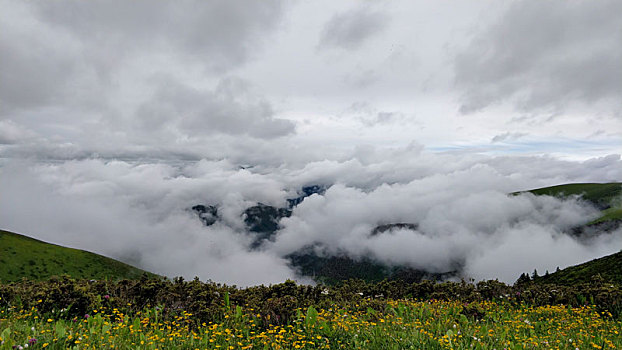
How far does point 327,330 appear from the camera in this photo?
320 inches

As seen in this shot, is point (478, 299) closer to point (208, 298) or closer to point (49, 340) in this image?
point (208, 298)

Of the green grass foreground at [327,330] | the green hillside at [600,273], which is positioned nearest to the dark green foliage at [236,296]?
the green grass foreground at [327,330]

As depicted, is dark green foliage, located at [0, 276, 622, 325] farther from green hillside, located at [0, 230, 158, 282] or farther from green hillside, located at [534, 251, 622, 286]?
green hillside, located at [0, 230, 158, 282]

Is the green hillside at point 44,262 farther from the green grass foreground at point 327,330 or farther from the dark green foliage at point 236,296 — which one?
the green grass foreground at point 327,330

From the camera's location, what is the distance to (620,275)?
19000 millimetres

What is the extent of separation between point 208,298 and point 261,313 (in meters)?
1.92

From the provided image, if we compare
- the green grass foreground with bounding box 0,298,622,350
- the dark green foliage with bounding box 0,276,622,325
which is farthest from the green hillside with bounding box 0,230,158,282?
the green grass foreground with bounding box 0,298,622,350

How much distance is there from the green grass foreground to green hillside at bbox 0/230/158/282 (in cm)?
7608

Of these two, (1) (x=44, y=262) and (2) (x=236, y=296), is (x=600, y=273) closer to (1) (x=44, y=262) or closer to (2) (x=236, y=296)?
(2) (x=236, y=296)

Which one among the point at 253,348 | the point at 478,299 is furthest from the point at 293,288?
the point at 478,299

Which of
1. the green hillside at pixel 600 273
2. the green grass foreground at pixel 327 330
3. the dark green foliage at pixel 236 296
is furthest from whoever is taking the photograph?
the green hillside at pixel 600 273

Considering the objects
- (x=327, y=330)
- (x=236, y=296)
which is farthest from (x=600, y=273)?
(x=236, y=296)

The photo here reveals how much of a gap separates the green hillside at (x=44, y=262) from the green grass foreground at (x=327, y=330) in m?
76.1

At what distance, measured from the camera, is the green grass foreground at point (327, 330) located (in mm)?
7160
